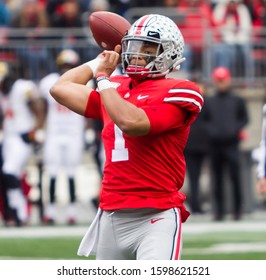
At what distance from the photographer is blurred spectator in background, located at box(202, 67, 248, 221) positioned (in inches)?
514

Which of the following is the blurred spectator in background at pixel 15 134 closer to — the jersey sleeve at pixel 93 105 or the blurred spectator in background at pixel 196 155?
the blurred spectator in background at pixel 196 155

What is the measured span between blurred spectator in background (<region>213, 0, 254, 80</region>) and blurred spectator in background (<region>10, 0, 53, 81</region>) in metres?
2.25

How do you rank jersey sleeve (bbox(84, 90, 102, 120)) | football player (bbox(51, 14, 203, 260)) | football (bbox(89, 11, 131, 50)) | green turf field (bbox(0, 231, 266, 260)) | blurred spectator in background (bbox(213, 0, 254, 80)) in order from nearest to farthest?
football player (bbox(51, 14, 203, 260)) < jersey sleeve (bbox(84, 90, 102, 120)) < football (bbox(89, 11, 131, 50)) < green turf field (bbox(0, 231, 266, 260)) < blurred spectator in background (bbox(213, 0, 254, 80))

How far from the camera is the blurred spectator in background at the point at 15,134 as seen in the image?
12.7 m

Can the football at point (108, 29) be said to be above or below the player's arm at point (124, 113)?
above

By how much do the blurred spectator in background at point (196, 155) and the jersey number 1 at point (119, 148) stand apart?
7.78m

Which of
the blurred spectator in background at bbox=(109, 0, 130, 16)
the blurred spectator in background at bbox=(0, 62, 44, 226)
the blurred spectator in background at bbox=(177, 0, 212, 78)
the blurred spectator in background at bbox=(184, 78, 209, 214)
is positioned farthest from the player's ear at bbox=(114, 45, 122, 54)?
the blurred spectator in background at bbox=(109, 0, 130, 16)

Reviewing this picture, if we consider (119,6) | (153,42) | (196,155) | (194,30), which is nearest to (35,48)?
(119,6)

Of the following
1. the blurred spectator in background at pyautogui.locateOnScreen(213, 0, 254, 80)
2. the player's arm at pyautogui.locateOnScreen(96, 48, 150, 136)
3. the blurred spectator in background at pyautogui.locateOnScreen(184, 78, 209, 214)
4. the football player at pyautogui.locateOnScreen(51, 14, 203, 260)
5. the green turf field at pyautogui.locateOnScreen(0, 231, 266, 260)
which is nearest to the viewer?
the player's arm at pyautogui.locateOnScreen(96, 48, 150, 136)

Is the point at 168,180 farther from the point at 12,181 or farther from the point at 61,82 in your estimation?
the point at 12,181

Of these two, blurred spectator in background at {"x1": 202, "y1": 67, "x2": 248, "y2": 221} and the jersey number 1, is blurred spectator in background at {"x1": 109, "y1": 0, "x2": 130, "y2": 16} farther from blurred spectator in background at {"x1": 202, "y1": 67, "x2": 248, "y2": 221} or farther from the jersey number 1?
the jersey number 1

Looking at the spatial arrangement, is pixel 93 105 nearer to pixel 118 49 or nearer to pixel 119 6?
pixel 118 49

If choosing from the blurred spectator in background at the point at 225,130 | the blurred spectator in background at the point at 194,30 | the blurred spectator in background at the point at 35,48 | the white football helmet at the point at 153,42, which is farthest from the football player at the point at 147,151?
the blurred spectator in background at the point at 35,48

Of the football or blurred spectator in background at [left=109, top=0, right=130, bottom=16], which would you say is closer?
the football
